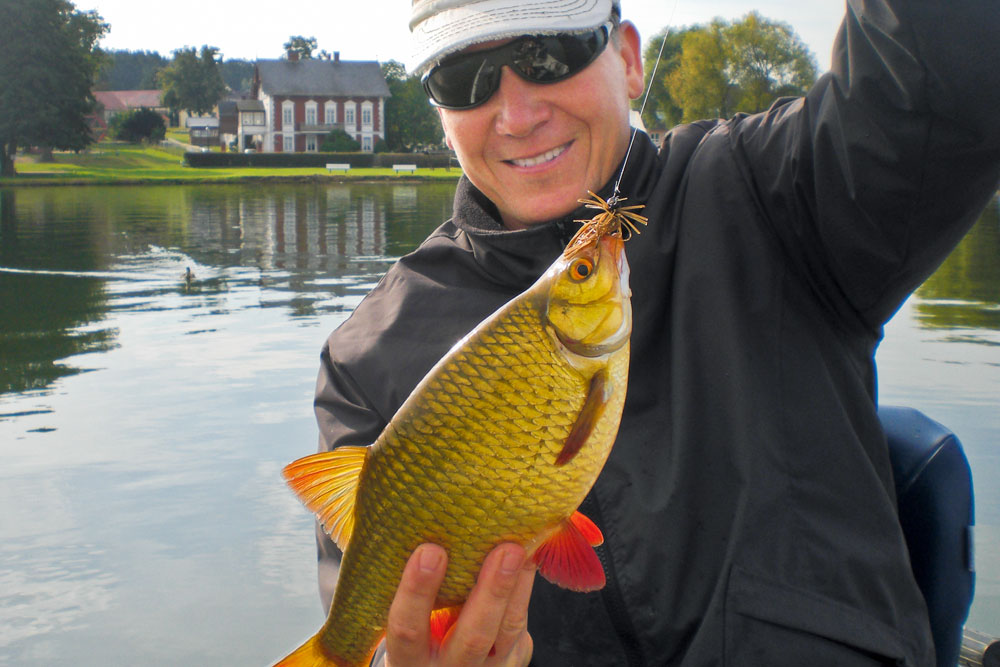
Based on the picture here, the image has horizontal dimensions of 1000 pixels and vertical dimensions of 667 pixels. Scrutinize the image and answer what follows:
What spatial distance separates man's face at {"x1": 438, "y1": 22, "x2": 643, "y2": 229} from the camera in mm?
2568

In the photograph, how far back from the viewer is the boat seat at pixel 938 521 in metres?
2.31

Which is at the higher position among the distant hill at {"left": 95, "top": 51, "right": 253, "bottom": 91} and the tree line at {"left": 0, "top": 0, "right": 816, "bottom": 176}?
the distant hill at {"left": 95, "top": 51, "right": 253, "bottom": 91}

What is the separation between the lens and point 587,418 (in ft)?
5.78

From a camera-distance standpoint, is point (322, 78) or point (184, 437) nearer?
point (184, 437)

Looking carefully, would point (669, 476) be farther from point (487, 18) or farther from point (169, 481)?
point (169, 481)

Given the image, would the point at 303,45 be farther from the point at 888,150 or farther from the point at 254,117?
the point at 888,150

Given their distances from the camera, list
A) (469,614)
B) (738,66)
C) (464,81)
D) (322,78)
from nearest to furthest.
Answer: (469,614)
(464,81)
(738,66)
(322,78)

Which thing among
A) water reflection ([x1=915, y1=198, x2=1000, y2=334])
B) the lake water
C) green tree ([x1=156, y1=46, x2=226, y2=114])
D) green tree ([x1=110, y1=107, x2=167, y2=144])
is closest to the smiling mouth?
the lake water

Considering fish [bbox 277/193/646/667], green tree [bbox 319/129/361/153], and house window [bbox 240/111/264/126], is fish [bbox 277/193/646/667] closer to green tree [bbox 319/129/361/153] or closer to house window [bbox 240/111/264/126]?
green tree [bbox 319/129/361/153]

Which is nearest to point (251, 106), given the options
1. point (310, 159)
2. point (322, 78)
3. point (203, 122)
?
Result: point (322, 78)

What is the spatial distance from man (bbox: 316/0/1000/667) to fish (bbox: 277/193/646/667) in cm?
9

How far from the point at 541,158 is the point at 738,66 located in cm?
4570

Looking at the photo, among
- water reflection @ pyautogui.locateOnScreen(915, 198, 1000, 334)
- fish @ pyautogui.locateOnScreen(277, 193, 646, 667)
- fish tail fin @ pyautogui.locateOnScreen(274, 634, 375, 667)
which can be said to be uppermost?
fish @ pyautogui.locateOnScreen(277, 193, 646, 667)

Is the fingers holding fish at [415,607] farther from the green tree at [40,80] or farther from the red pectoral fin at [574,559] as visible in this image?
the green tree at [40,80]
